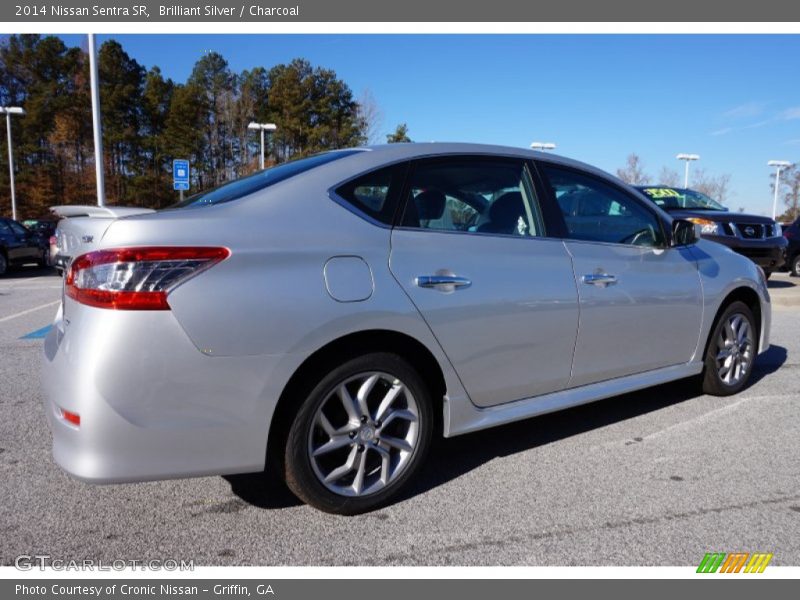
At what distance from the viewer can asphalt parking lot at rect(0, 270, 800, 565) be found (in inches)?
96.0

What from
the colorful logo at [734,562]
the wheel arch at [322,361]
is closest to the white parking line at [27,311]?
the wheel arch at [322,361]

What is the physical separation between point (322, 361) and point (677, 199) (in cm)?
1138

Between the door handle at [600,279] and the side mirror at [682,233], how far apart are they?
74 centimetres

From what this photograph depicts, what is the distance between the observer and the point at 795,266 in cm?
1457

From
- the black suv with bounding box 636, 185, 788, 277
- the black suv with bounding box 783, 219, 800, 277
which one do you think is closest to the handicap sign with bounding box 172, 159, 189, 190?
the black suv with bounding box 636, 185, 788, 277

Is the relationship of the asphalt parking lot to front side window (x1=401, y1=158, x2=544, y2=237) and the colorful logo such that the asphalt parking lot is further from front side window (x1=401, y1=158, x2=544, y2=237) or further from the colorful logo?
front side window (x1=401, y1=158, x2=544, y2=237)

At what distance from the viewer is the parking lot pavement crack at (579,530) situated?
242 cm

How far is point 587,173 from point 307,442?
2356mm

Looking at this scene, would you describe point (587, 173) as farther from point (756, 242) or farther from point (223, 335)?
point (756, 242)

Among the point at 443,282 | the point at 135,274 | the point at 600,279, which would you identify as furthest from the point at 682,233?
the point at 135,274

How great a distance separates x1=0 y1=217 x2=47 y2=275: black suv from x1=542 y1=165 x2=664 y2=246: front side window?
15483mm

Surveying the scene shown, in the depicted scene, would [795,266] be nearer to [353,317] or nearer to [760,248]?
[760,248]

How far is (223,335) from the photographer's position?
7.43ft

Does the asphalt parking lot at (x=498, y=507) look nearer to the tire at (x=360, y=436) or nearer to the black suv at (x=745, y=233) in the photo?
the tire at (x=360, y=436)
